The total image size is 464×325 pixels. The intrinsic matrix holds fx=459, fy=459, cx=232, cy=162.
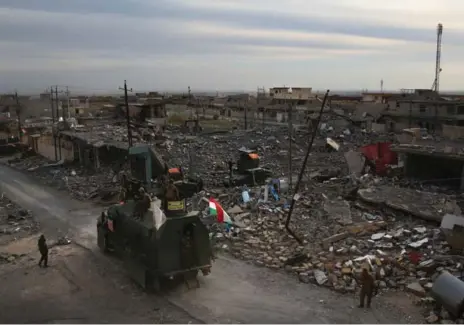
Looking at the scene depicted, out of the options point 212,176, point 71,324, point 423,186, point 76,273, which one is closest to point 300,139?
point 212,176

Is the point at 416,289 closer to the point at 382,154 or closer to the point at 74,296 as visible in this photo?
the point at 74,296

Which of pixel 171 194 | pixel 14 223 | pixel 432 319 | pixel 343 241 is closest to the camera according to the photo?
pixel 432 319

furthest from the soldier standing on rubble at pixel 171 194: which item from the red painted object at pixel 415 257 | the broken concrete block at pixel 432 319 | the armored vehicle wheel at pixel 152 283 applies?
the red painted object at pixel 415 257

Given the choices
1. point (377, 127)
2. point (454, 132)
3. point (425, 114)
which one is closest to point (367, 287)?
point (454, 132)

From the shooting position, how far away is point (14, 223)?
55.4ft

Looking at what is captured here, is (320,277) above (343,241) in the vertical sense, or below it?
below

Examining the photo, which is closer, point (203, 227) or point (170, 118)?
point (203, 227)

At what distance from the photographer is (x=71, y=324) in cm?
912

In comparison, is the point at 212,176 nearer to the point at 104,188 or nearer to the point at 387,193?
the point at 104,188

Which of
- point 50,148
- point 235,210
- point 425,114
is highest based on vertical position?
point 425,114

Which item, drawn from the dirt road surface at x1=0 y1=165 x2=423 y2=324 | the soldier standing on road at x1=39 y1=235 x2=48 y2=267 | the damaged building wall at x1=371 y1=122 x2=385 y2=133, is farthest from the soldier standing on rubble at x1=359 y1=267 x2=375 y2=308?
the damaged building wall at x1=371 y1=122 x2=385 y2=133

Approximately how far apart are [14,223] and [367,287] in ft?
43.0

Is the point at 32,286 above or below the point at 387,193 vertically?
below

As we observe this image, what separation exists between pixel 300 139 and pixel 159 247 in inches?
1035
